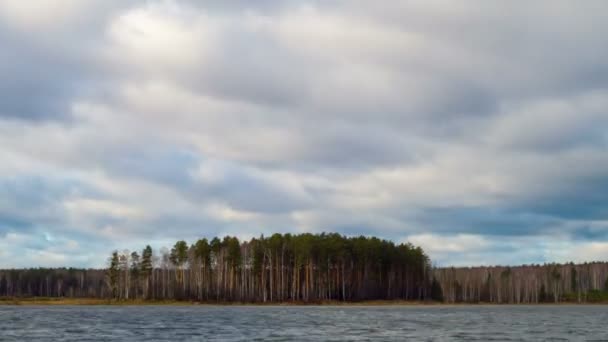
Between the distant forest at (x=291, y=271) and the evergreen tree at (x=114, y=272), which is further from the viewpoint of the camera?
the evergreen tree at (x=114, y=272)

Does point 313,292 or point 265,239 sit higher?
point 265,239

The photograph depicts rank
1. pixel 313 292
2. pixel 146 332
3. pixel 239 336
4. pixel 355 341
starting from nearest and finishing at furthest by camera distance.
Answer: pixel 355 341, pixel 239 336, pixel 146 332, pixel 313 292

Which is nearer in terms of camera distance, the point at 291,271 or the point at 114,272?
the point at 291,271

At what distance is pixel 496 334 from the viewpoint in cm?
6016

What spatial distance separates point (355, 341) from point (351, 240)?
121 metres

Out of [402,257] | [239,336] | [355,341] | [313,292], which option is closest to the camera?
[355,341]

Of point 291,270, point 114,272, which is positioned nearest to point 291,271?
point 291,270

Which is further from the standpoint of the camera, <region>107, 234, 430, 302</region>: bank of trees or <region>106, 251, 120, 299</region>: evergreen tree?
<region>106, 251, 120, 299</region>: evergreen tree

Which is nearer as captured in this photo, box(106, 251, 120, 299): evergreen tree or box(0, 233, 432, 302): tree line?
box(0, 233, 432, 302): tree line

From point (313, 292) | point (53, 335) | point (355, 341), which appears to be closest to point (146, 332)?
point (53, 335)

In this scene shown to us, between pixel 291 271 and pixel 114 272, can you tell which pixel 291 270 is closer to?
pixel 291 271

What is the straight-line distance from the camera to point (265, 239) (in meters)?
172

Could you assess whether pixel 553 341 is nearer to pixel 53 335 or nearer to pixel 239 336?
pixel 239 336

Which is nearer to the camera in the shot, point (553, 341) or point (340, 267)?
point (553, 341)
